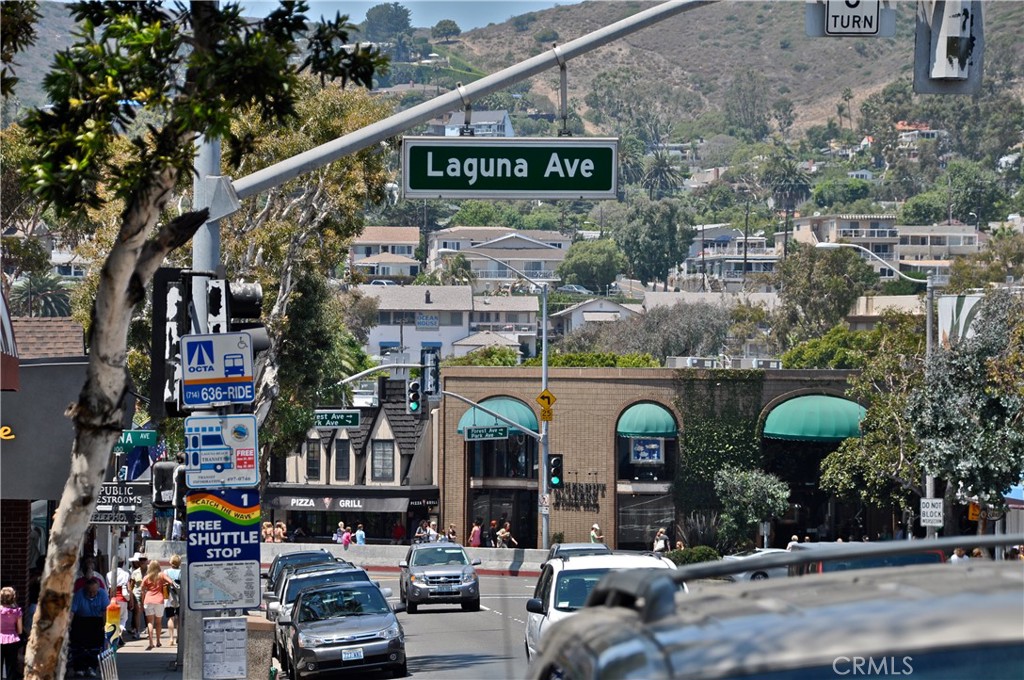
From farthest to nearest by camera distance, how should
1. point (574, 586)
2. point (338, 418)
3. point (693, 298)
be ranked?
point (693, 298)
point (338, 418)
point (574, 586)

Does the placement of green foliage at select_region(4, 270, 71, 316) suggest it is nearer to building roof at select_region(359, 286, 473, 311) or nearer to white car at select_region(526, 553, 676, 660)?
building roof at select_region(359, 286, 473, 311)

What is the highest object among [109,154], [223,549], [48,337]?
[109,154]

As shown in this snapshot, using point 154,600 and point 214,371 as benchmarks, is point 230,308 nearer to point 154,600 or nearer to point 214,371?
point 214,371

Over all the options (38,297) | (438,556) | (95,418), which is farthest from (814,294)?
(95,418)

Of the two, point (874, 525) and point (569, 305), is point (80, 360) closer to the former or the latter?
point (874, 525)

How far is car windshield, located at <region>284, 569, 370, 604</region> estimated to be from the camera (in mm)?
25886

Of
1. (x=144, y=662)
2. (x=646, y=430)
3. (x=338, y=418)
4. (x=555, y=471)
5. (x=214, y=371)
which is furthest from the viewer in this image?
(x=646, y=430)

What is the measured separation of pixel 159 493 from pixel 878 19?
29.6 feet

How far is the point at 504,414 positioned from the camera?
62.7 m

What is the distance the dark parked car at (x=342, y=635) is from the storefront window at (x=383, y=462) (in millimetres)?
46440

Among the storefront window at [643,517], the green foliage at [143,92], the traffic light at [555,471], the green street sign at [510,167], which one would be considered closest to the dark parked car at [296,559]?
the traffic light at [555,471]

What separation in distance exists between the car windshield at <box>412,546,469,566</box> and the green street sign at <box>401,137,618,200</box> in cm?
2369

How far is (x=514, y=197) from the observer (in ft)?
40.6

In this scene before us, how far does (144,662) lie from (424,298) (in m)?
128
